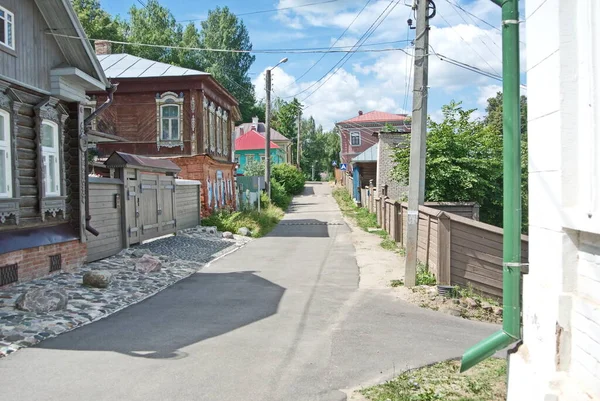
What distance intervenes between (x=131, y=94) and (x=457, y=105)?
14377 millimetres

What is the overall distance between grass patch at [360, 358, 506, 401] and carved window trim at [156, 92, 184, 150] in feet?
63.5

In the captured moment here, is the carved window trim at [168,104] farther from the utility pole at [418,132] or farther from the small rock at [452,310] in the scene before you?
the small rock at [452,310]

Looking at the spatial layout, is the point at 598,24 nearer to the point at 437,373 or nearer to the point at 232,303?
the point at 437,373

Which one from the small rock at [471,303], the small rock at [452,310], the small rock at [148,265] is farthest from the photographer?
the small rock at [148,265]

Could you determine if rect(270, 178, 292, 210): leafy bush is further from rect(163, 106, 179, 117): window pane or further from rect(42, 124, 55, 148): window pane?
rect(42, 124, 55, 148): window pane

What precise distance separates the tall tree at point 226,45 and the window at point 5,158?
49.4m

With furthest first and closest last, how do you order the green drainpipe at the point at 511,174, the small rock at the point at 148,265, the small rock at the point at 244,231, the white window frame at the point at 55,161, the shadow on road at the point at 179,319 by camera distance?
the small rock at the point at 244,231, the small rock at the point at 148,265, the white window frame at the point at 55,161, the shadow on road at the point at 179,319, the green drainpipe at the point at 511,174

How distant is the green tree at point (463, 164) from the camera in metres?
14.6

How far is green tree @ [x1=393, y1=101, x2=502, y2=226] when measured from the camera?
14.6 meters

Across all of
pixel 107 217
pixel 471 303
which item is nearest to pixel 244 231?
pixel 107 217

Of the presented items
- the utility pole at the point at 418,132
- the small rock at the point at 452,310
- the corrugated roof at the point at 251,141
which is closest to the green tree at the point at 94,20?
the corrugated roof at the point at 251,141

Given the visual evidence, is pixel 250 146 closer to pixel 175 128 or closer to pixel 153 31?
pixel 153 31

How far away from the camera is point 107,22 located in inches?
1722

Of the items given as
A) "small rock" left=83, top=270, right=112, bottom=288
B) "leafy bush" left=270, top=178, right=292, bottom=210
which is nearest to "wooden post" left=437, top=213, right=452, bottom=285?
"small rock" left=83, top=270, right=112, bottom=288
